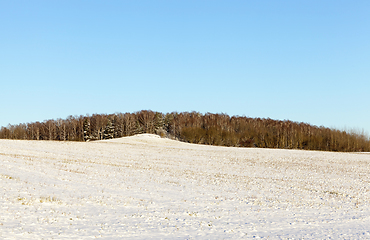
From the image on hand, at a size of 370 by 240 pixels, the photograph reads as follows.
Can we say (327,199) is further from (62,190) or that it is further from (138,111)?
(138,111)

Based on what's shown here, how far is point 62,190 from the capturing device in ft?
69.8

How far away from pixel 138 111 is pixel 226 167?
137 meters

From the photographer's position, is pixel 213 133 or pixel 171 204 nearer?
pixel 171 204

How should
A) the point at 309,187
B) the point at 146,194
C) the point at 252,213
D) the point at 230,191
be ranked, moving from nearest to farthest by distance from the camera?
1. the point at 252,213
2. the point at 146,194
3. the point at 230,191
4. the point at 309,187

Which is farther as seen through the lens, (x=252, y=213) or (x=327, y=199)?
(x=327, y=199)

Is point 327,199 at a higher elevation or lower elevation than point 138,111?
lower

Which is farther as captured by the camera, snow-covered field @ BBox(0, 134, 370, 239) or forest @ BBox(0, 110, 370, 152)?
forest @ BBox(0, 110, 370, 152)

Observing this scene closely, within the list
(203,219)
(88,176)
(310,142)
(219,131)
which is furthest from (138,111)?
(203,219)

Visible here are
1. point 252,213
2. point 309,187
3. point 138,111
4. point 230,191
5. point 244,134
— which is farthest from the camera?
point 138,111

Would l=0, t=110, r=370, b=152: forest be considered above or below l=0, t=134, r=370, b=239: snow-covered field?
above

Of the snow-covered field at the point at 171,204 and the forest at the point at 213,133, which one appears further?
the forest at the point at 213,133

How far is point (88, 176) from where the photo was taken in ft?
89.2

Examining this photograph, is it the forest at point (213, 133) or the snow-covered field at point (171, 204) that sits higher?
the forest at point (213, 133)

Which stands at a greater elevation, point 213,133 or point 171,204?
point 213,133
